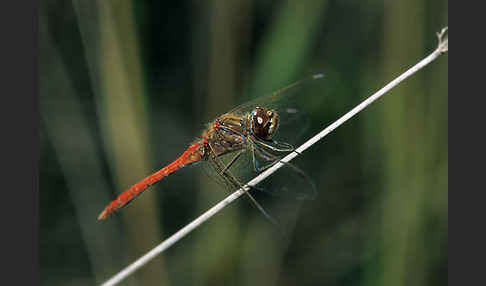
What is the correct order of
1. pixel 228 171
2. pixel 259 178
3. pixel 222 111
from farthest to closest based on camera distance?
pixel 222 111 < pixel 228 171 < pixel 259 178

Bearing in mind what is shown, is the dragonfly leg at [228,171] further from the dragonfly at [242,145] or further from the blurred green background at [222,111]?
the blurred green background at [222,111]

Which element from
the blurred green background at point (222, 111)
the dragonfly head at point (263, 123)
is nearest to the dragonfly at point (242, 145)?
the dragonfly head at point (263, 123)

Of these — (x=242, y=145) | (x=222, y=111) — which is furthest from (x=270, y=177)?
(x=222, y=111)

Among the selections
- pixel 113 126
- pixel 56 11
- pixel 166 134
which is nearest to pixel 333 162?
pixel 166 134

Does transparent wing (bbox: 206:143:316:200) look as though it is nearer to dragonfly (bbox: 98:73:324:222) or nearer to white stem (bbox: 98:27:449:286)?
dragonfly (bbox: 98:73:324:222)

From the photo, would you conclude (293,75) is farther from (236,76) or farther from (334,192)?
(334,192)

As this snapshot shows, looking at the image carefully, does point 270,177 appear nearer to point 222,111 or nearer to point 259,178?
point 259,178

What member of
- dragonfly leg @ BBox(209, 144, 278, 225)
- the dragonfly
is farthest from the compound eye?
dragonfly leg @ BBox(209, 144, 278, 225)
